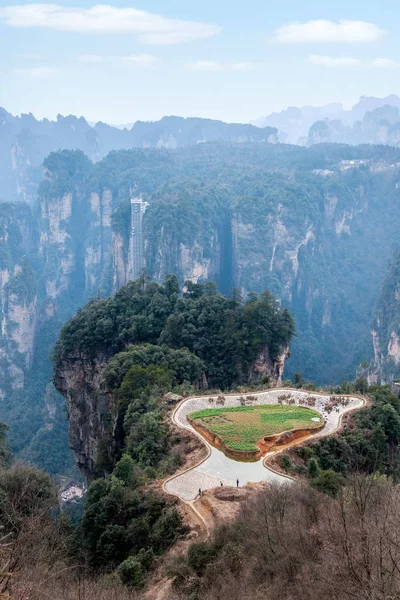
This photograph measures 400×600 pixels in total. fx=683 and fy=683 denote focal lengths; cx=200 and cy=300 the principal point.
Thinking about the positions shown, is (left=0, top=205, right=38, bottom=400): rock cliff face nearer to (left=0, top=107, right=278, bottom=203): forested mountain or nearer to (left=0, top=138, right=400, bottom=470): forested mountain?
(left=0, top=138, right=400, bottom=470): forested mountain

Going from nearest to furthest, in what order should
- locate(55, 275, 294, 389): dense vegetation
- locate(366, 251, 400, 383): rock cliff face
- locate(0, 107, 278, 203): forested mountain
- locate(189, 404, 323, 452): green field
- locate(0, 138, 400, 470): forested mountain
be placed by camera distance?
locate(189, 404, 323, 452): green field, locate(55, 275, 294, 389): dense vegetation, locate(366, 251, 400, 383): rock cliff face, locate(0, 138, 400, 470): forested mountain, locate(0, 107, 278, 203): forested mountain

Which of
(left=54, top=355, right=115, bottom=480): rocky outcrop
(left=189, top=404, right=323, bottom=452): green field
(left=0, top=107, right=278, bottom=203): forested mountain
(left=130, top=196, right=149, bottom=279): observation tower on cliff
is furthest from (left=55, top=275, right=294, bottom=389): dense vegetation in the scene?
(left=0, top=107, right=278, bottom=203): forested mountain

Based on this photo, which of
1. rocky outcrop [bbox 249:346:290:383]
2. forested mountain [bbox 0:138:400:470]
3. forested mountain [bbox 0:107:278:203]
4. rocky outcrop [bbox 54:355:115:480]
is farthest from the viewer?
forested mountain [bbox 0:107:278:203]

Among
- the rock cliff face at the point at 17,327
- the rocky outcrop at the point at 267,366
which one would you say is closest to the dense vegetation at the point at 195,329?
the rocky outcrop at the point at 267,366

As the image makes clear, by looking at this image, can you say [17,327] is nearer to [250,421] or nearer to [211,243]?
[211,243]

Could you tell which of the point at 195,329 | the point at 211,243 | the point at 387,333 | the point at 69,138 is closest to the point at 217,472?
the point at 195,329

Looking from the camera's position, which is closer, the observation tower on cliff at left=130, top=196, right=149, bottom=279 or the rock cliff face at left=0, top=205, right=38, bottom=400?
the rock cliff face at left=0, top=205, right=38, bottom=400

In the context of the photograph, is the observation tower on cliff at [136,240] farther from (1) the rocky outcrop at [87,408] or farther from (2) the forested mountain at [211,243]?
(1) the rocky outcrop at [87,408]
